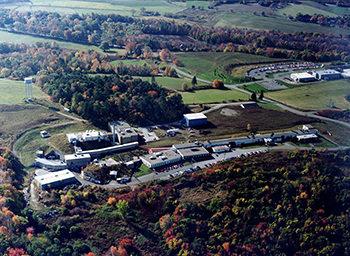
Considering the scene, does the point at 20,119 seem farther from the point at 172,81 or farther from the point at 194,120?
the point at 172,81

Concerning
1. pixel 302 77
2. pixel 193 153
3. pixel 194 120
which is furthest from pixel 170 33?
pixel 193 153

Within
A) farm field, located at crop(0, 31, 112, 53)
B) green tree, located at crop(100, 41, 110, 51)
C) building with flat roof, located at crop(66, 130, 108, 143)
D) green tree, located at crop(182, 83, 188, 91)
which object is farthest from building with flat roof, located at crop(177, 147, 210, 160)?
green tree, located at crop(100, 41, 110, 51)

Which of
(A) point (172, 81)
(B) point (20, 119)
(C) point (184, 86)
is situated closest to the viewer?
(B) point (20, 119)

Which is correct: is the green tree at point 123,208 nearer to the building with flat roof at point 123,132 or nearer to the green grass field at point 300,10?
the building with flat roof at point 123,132

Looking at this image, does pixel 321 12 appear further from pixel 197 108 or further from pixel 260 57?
pixel 197 108

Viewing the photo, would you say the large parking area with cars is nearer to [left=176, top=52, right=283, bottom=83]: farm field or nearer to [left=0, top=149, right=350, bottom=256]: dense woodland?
[left=176, top=52, right=283, bottom=83]: farm field

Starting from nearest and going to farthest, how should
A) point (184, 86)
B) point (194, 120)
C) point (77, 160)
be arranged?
1. point (77, 160)
2. point (194, 120)
3. point (184, 86)
